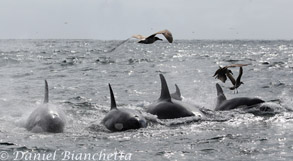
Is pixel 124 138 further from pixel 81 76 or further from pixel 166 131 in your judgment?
pixel 81 76

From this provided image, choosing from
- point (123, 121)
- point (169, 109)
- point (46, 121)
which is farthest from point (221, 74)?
point (46, 121)

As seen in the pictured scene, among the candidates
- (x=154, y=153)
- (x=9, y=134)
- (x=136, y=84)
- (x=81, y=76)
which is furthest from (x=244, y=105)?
(x=81, y=76)

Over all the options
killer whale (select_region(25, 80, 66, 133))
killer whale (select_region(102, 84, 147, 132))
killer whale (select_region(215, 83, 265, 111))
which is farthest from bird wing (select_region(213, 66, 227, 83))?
killer whale (select_region(25, 80, 66, 133))

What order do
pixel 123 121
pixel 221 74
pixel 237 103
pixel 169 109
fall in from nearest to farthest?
pixel 123 121 → pixel 169 109 → pixel 221 74 → pixel 237 103

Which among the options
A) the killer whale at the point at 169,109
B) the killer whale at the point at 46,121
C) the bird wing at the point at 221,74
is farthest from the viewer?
the bird wing at the point at 221,74

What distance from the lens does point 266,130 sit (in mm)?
11156

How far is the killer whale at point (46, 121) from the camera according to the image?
1080 cm

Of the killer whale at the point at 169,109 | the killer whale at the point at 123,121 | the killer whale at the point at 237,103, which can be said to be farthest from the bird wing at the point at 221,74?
the killer whale at the point at 123,121

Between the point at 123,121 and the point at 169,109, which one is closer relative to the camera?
the point at 123,121

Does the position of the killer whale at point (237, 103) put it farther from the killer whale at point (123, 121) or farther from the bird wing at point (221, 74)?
the killer whale at point (123, 121)

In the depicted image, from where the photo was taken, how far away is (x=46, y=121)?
35.8 ft

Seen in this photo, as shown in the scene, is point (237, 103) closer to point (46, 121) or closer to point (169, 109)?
point (169, 109)

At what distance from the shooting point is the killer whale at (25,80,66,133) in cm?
1080

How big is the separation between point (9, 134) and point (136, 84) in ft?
46.2
